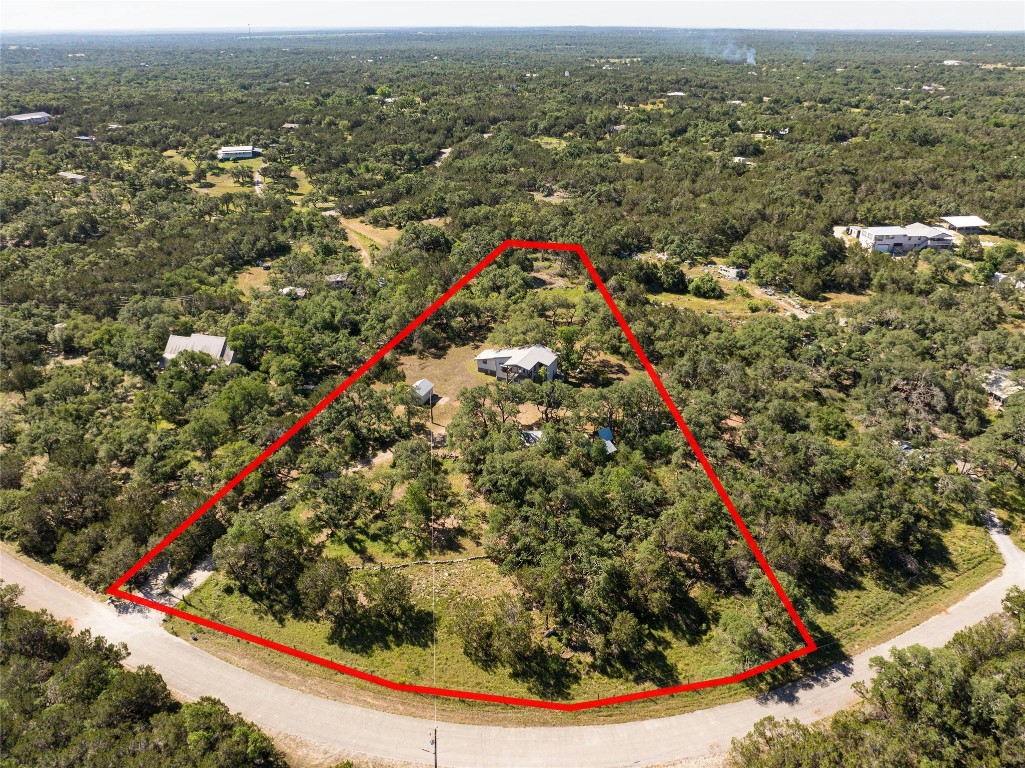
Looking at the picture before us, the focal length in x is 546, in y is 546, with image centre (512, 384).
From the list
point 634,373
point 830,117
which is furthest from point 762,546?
point 830,117

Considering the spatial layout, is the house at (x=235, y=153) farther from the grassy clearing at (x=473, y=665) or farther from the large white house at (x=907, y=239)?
the large white house at (x=907, y=239)

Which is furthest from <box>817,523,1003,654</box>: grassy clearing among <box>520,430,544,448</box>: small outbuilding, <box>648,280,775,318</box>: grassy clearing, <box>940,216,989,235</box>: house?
<box>940,216,989,235</box>: house

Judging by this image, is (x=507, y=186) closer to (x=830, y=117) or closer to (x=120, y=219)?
(x=120, y=219)

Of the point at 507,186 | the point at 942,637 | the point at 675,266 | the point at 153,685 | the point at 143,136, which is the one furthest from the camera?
the point at 143,136

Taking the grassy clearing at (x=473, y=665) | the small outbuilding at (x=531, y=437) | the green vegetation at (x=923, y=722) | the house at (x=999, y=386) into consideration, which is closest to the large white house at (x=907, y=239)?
the house at (x=999, y=386)

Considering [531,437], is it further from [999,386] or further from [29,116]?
[29,116]

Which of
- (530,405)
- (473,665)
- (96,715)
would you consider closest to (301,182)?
(530,405)

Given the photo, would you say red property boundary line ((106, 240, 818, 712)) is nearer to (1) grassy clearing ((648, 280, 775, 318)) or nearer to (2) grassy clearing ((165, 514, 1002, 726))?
(2) grassy clearing ((165, 514, 1002, 726))
